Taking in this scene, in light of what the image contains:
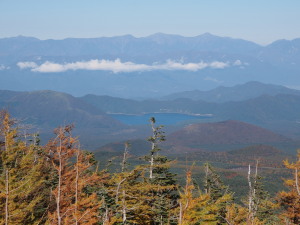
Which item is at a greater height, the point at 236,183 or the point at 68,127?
the point at 68,127

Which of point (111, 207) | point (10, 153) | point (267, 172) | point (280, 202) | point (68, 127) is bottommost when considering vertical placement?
point (267, 172)

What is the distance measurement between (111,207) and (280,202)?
92.1ft

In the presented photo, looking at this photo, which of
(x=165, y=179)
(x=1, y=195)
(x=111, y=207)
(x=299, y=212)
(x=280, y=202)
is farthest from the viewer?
(x=280, y=202)

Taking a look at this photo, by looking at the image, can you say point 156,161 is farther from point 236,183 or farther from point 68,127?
point 236,183

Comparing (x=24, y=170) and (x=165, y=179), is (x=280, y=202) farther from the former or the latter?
(x=24, y=170)

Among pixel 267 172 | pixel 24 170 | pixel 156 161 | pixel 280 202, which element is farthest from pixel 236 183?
pixel 24 170

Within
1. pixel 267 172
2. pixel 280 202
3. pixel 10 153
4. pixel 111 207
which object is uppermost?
pixel 10 153

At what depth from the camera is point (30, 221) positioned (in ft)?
91.8

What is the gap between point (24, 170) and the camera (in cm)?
3206

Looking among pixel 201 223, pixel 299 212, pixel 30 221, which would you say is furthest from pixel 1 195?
pixel 299 212

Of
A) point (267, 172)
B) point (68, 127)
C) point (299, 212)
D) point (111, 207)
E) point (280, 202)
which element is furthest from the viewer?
point (267, 172)

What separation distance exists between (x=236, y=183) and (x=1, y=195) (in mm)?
120199

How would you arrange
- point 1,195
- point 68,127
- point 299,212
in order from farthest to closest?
point 299,212
point 68,127
point 1,195

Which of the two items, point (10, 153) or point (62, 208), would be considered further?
point (10, 153)
